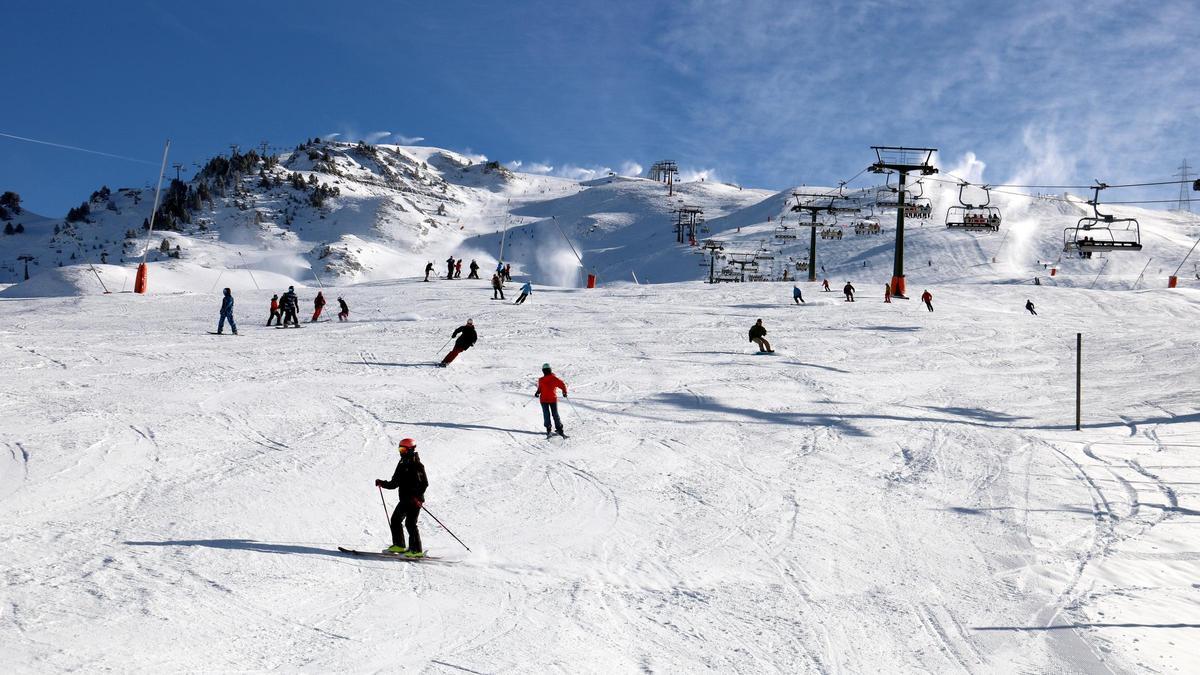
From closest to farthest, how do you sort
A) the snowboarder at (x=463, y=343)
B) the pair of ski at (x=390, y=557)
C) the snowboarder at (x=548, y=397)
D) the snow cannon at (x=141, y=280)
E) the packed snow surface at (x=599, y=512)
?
the packed snow surface at (x=599, y=512) < the pair of ski at (x=390, y=557) < the snowboarder at (x=548, y=397) < the snowboarder at (x=463, y=343) < the snow cannon at (x=141, y=280)

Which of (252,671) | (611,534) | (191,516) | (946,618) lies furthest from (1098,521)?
(191,516)

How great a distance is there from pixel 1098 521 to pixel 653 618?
6.70 m

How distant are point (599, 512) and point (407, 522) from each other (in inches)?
103

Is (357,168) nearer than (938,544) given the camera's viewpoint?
No

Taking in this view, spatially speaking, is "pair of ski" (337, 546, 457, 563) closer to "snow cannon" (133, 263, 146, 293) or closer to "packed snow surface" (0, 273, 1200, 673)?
"packed snow surface" (0, 273, 1200, 673)

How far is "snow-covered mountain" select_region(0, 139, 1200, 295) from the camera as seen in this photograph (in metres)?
69.2

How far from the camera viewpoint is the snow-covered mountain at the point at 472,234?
69.2m

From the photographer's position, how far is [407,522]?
8.45 metres

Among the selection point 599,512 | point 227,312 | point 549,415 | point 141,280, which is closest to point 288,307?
point 227,312

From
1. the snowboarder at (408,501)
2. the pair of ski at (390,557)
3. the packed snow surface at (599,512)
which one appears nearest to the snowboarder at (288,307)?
the packed snow surface at (599,512)

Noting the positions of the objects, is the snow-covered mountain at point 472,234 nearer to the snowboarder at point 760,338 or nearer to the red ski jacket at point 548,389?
the snowboarder at point 760,338

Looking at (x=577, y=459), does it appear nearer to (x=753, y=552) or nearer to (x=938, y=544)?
(x=753, y=552)

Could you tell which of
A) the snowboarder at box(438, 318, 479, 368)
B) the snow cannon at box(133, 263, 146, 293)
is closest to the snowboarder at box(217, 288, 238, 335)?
the snowboarder at box(438, 318, 479, 368)

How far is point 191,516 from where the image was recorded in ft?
30.0
